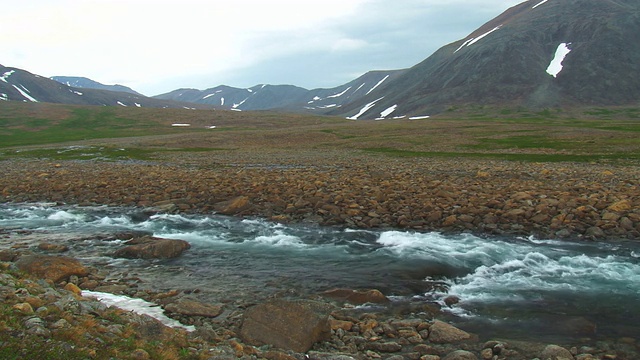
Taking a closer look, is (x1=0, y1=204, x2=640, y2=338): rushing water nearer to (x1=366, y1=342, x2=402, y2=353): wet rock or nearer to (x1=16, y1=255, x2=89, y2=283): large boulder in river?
(x1=16, y1=255, x2=89, y2=283): large boulder in river

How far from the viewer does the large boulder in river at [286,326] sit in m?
9.55

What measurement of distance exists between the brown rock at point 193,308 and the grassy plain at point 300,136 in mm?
37593

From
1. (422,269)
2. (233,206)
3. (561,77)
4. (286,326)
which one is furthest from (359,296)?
(561,77)

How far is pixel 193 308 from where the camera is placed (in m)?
11.2

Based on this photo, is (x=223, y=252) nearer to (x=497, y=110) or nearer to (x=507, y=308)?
(x=507, y=308)

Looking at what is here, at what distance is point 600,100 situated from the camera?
162750 mm

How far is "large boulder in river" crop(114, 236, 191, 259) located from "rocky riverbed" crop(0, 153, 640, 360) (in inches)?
72.8

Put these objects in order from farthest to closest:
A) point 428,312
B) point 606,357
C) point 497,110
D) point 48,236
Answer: point 497,110 → point 48,236 → point 428,312 → point 606,357

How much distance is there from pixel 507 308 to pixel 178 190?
21.6m

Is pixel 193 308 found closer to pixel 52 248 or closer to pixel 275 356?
pixel 275 356

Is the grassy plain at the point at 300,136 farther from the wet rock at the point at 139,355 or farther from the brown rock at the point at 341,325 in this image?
the wet rock at the point at 139,355

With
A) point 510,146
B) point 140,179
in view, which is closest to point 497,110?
point 510,146

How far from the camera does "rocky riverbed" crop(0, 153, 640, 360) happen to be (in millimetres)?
8391

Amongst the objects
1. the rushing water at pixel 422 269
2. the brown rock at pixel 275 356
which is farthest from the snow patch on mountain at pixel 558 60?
the brown rock at pixel 275 356
